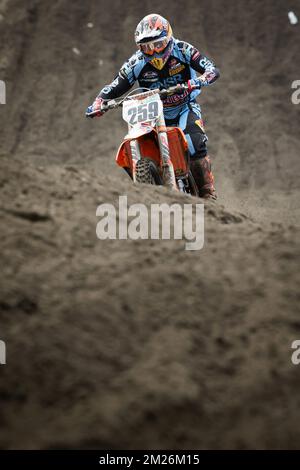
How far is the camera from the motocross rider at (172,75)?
21.4 ft

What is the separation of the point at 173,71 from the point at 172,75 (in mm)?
42

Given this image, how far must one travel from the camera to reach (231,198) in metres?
10.3

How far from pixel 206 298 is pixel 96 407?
0.93 m

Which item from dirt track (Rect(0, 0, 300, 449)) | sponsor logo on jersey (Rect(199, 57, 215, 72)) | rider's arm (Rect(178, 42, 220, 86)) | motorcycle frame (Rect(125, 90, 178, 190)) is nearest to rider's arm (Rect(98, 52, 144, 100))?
rider's arm (Rect(178, 42, 220, 86))

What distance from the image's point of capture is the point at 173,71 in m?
6.86

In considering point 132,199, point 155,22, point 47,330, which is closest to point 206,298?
point 47,330

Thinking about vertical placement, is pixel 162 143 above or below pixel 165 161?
above
